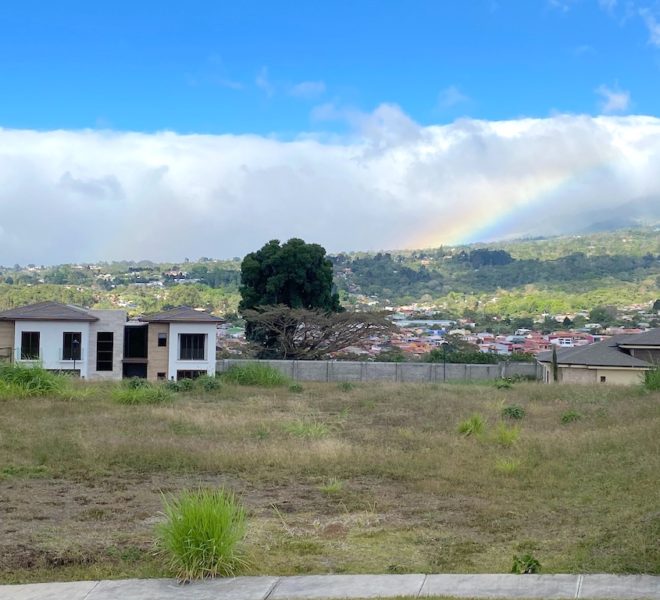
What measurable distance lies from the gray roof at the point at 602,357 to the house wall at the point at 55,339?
24.2m

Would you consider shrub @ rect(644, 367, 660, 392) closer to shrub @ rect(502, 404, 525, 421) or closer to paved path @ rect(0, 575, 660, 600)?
shrub @ rect(502, 404, 525, 421)

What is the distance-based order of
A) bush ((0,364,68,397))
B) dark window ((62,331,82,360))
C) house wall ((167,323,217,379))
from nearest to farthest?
bush ((0,364,68,397))
dark window ((62,331,82,360))
house wall ((167,323,217,379))

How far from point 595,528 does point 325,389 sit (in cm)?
2295

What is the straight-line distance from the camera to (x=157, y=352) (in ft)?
141

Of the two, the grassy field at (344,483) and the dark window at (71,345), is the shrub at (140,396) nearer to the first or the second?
the grassy field at (344,483)

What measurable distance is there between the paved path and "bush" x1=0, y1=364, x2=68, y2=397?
57.5ft

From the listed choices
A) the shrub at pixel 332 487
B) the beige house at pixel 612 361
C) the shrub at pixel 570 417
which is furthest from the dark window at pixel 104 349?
the shrub at pixel 332 487

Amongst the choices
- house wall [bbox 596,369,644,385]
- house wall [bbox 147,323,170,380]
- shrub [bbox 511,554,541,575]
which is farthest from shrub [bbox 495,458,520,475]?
house wall [bbox 147,323,170,380]

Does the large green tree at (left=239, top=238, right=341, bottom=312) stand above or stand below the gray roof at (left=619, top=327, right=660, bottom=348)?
above

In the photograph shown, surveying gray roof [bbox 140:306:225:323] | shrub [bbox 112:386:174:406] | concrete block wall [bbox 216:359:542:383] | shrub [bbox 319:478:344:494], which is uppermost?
gray roof [bbox 140:306:225:323]

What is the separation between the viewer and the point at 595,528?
916cm

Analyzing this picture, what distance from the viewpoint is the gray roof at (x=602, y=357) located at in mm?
39000

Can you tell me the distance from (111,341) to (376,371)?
46.3ft

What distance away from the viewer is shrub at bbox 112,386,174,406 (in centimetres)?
2411
